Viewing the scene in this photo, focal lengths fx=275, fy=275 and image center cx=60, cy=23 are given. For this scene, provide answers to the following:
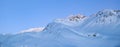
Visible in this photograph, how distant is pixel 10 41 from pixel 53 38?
9.03 metres

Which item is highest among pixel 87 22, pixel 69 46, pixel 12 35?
pixel 87 22

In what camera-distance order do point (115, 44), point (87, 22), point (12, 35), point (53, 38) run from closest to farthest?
1. point (115, 44)
2. point (53, 38)
3. point (12, 35)
4. point (87, 22)

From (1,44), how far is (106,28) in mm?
23012

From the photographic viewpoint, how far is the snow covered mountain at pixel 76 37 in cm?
5094

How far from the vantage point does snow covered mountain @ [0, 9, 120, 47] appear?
50938 mm

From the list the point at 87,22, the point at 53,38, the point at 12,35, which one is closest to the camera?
the point at 53,38

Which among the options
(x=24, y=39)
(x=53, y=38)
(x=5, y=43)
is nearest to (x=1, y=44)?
(x=5, y=43)

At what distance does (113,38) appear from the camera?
170 ft

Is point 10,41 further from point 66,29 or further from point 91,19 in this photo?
point 91,19

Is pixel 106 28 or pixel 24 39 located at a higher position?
pixel 106 28

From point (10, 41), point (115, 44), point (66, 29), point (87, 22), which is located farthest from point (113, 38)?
point (10, 41)

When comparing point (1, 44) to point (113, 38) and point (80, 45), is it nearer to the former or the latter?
point (80, 45)

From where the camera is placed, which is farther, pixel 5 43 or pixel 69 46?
pixel 5 43

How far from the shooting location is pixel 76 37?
52.8 m
